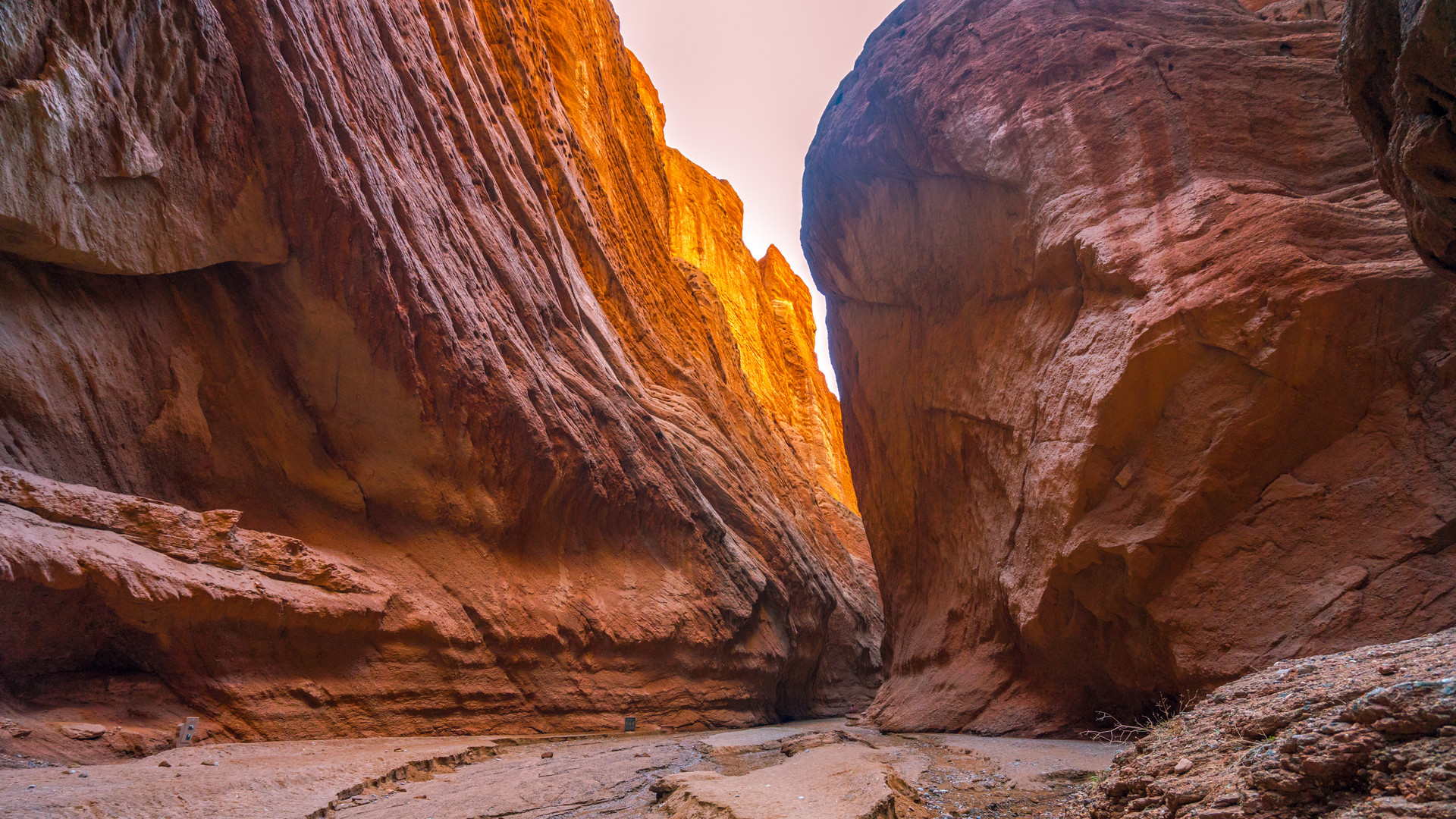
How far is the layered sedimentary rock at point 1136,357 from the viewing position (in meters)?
5.54

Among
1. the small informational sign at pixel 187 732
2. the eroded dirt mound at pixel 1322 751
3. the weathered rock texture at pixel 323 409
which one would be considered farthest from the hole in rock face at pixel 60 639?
the eroded dirt mound at pixel 1322 751

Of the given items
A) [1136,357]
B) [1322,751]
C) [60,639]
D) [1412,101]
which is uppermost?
[1412,101]

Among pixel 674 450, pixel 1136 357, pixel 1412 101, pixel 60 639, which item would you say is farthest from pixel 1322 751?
pixel 674 450

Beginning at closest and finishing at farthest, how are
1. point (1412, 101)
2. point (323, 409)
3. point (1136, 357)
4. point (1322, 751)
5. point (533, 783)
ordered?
point (1322, 751) → point (1412, 101) → point (533, 783) → point (1136, 357) → point (323, 409)

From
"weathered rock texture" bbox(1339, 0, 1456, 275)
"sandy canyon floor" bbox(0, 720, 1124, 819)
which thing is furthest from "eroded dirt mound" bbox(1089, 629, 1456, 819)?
"weathered rock texture" bbox(1339, 0, 1456, 275)

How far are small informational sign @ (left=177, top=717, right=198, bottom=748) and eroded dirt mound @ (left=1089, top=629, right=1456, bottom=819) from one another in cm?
527

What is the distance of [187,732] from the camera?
14.9 feet

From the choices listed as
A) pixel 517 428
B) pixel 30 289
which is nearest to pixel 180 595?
pixel 30 289

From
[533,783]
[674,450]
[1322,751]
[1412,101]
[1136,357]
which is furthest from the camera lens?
[674,450]

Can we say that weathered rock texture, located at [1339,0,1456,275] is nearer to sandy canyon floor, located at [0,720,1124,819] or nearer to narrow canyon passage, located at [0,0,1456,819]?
narrow canyon passage, located at [0,0,1456,819]

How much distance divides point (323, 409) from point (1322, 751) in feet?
24.8

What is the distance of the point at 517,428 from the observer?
26.7 feet

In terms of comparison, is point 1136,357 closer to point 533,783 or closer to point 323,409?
point 533,783

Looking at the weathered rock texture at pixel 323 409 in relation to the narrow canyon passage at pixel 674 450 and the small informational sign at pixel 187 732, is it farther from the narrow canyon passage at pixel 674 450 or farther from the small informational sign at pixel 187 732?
the small informational sign at pixel 187 732
